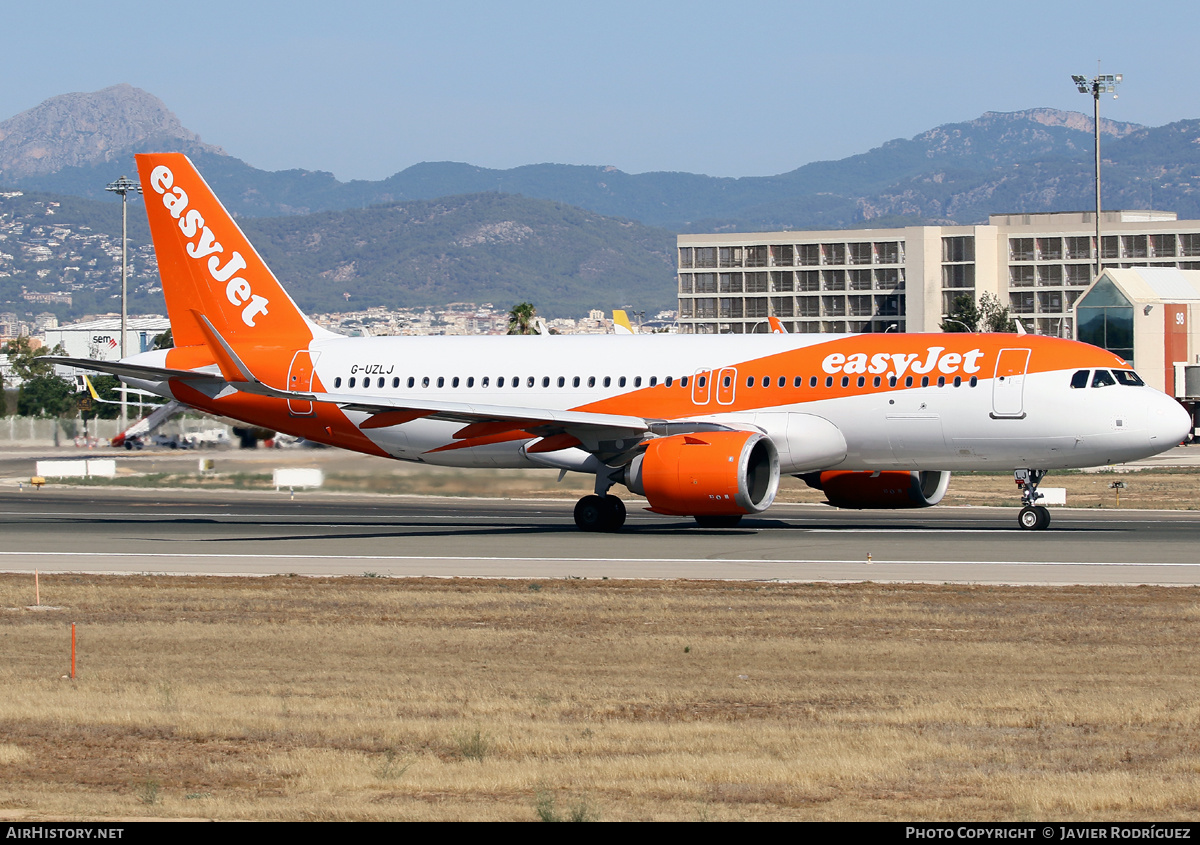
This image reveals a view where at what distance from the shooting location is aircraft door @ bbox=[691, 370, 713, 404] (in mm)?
34406

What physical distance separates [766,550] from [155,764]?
19.2m

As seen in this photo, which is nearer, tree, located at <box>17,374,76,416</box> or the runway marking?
the runway marking

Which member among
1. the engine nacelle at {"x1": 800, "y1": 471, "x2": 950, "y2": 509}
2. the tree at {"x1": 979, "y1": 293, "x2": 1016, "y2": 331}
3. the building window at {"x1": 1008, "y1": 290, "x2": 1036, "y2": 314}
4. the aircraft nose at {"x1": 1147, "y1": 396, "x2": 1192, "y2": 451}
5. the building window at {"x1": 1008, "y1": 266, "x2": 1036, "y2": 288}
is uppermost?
the building window at {"x1": 1008, "y1": 266, "x2": 1036, "y2": 288}

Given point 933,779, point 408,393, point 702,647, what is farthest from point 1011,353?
point 933,779

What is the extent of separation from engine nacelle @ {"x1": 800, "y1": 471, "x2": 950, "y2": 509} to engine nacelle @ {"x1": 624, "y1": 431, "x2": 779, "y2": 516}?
3.79m

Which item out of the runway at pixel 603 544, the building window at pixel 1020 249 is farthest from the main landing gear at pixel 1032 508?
the building window at pixel 1020 249

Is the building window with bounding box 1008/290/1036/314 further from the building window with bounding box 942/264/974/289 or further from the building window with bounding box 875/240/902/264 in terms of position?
the building window with bounding box 875/240/902/264

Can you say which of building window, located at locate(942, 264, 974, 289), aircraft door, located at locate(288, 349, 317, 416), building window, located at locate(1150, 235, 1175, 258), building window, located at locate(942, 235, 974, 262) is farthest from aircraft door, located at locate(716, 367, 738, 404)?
building window, located at locate(1150, 235, 1175, 258)

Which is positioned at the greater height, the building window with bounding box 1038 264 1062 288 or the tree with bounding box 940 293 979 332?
the building window with bounding box 1038 264 1062 288

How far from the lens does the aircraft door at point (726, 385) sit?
34250 mm

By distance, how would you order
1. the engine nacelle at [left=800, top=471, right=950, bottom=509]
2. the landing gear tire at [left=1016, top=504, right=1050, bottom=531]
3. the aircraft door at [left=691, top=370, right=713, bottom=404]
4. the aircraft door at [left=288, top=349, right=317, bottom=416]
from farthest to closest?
1. the aircraft door at [left=288, top=349, right=317, bottom=416]
2. the engine nacelle at [left=800, top=471, right=950, bottom=509]
3. the aircraft door at [left=691, top=370, right=713, bottom=404]
4. the landing gear tire at [left=1016, top=504, right=1050, bottom=531]

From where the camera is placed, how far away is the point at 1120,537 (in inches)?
1280

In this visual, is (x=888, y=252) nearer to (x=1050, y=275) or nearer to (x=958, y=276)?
(x=958, y=276)

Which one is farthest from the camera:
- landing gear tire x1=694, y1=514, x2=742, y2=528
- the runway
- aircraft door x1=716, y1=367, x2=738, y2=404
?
landing gear tire x1=694, y1=514, x2=742, y2=528
